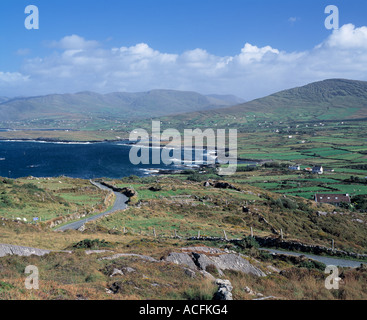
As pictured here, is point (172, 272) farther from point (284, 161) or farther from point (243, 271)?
point (284, 161)

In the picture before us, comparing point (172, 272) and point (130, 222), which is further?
point (130, 222)

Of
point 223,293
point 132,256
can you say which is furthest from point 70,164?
point 223,293

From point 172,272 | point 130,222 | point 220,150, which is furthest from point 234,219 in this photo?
point 220,150

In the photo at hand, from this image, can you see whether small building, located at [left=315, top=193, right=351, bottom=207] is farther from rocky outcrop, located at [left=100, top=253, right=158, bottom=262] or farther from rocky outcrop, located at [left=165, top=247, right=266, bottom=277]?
rocky outcrop, located at [left=100, top=253, right=158, bottom=262]

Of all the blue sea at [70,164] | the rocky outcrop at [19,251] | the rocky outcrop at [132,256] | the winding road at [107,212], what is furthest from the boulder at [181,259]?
the blue sea at [70,164]

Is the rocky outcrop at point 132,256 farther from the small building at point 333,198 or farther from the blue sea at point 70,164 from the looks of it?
the blue sea at point 70,164

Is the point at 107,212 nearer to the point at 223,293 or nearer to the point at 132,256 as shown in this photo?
the point at 132,256

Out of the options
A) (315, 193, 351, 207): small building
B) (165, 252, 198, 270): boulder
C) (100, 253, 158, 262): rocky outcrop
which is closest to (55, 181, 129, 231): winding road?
(100, 253, 158, 262): rocky outcrop
